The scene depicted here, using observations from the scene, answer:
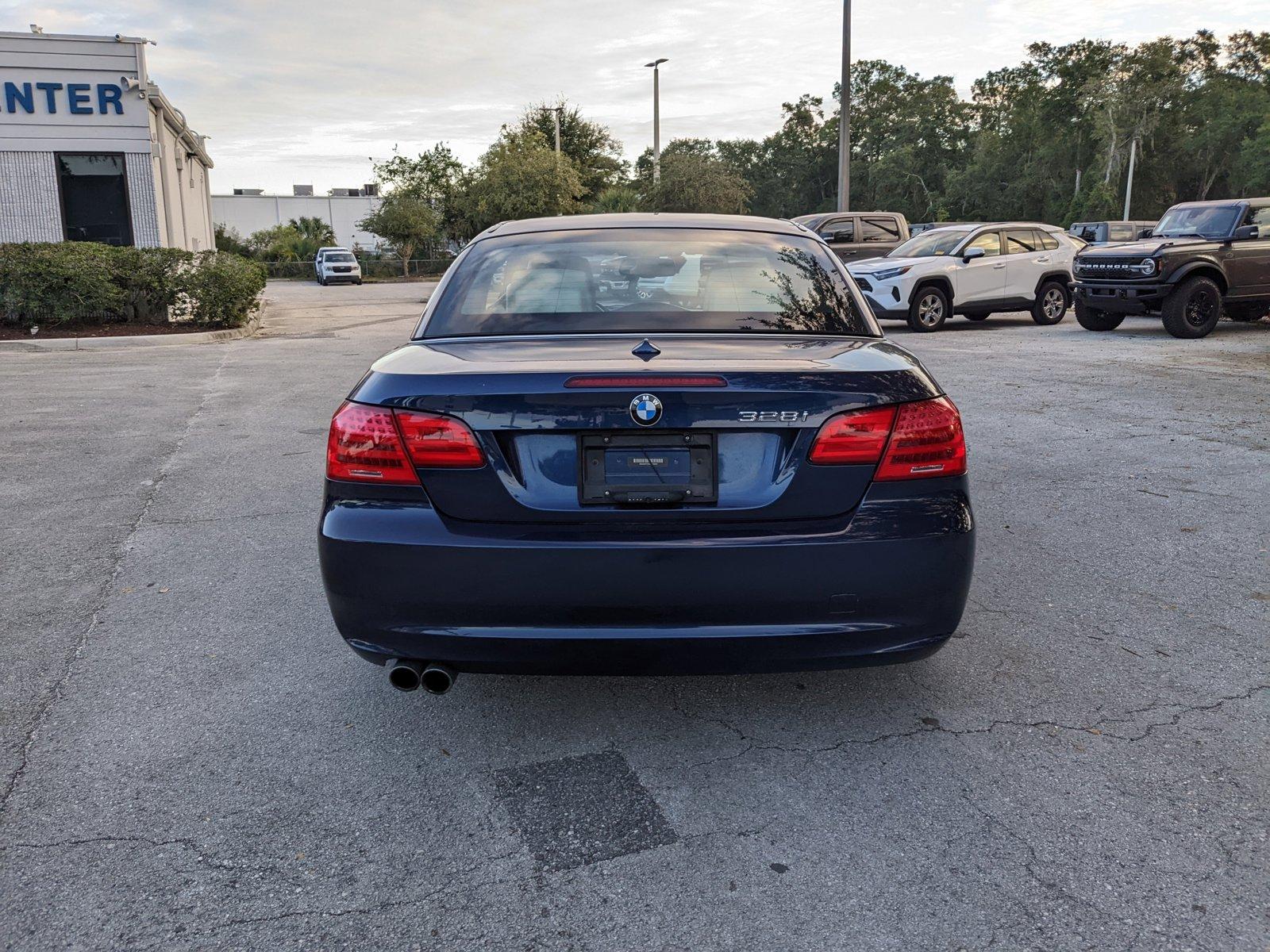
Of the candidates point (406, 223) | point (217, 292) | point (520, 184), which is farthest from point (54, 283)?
point (406, 223)

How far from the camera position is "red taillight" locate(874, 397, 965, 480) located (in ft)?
9.77

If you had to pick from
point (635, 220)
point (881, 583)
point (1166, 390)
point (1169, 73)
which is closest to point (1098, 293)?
point (1166, 390)

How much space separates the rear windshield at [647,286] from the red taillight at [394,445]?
0.69 metres

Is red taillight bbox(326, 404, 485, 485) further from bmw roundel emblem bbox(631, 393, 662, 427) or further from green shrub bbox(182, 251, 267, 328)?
green shrub bbox(182, 251, 267, 328)

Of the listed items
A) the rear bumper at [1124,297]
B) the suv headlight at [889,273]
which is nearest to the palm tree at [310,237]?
the suv headlight at [889,273]

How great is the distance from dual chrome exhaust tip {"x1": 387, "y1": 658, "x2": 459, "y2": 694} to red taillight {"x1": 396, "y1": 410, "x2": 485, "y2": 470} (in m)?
0.59

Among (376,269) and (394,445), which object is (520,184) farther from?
(394,445)

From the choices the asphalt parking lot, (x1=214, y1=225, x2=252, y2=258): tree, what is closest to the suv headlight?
the asphalt parking lot

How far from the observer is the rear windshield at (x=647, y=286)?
3584 millimetres

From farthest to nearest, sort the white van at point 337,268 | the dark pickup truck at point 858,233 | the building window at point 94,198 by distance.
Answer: the white van at point 337,268 < the dark pickup truck at point 858,233 < the building window at point 94,198

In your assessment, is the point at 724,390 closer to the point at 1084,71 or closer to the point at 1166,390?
the point at 1166,390

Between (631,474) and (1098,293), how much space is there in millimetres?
14877

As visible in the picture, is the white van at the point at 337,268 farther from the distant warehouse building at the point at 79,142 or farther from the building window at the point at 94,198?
the building window at the point at 94,198

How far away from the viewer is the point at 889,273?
1727 cm
